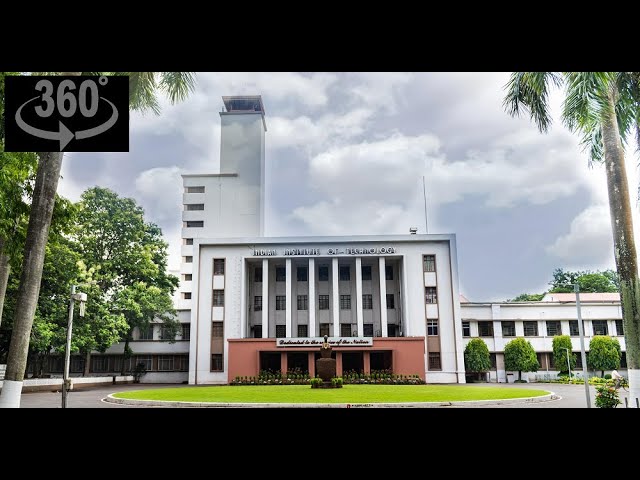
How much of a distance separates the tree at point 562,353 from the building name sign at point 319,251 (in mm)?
9589

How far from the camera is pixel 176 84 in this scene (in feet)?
30.6

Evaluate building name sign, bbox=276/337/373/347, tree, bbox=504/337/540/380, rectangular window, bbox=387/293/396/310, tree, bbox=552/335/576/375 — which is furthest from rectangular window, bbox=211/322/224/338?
tree, bbox=552/335/576/375

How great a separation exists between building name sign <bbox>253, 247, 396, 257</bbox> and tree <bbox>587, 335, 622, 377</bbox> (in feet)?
35.5

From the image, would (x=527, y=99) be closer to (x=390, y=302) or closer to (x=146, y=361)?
(x=390, y=302)

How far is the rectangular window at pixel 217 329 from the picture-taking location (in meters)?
27.3

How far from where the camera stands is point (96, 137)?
16.5ft

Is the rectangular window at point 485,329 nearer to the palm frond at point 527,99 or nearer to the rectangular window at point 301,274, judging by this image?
the rectangular window at point 301,274

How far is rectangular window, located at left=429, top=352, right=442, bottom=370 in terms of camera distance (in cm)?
2662

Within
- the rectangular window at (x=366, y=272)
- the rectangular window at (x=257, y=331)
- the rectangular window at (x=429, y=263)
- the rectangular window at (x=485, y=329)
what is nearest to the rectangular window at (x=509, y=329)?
the rectangular window at (x=485, y=329)

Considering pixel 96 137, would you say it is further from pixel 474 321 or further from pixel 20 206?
pixel 474 321
